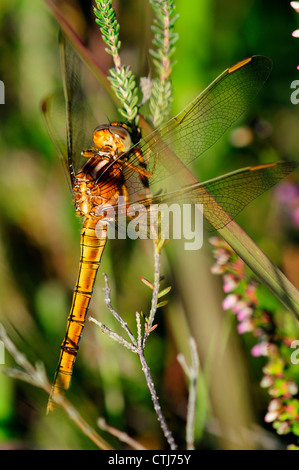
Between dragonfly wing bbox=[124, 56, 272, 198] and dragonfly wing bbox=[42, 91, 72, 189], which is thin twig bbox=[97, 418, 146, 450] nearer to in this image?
dragonfly wing bbox=[124, 56, 272, 198]

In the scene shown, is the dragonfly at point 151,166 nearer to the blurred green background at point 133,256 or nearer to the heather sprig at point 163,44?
the heather sprig at point 163,44

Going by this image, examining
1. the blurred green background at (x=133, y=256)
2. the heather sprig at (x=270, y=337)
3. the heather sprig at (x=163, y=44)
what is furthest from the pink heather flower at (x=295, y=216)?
the heather sprig at (x=163, y=44)

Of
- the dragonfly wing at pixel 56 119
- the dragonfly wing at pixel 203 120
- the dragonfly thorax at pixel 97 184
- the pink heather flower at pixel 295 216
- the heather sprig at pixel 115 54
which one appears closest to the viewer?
the heather sprig at pixel 115 54

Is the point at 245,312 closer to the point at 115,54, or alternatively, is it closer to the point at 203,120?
the point at 203,120

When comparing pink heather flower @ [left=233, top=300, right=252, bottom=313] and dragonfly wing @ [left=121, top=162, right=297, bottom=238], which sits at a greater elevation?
dragonfly wing @ [left=121, top=162, right=297, bottom=238]

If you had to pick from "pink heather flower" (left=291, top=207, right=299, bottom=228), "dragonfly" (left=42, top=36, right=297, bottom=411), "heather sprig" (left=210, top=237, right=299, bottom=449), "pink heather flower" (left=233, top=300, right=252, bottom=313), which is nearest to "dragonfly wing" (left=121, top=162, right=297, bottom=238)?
"dragonfly" (left=42, top=36, right=297, bottom=411)
